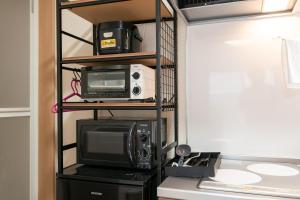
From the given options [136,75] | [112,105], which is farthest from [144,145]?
[136,75]

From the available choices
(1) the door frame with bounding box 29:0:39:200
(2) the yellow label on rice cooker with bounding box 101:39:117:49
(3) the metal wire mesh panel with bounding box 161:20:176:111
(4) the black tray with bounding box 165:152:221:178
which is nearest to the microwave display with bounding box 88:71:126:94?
(2) the yellow label on rice cooker with bounding box 101:39:117:49

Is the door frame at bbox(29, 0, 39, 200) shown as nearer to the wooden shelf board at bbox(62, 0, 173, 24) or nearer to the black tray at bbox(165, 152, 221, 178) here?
the wooden shelf board at bbox(62, 0, 173, 24)

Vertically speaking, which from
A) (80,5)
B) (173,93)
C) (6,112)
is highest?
(80,5)

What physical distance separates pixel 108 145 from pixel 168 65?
705 millimetres

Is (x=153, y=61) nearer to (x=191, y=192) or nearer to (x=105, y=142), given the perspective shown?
(x=105, y=142)

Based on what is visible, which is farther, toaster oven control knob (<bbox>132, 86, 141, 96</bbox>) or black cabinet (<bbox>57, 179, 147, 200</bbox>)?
toaster oven control knob (<bbox>132, 86, 141, 96</bbox>)

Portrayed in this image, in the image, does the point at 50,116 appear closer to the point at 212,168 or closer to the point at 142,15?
the point at 142,15

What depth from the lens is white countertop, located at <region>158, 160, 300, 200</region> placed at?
111cm

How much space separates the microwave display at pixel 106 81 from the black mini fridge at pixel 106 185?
1.51ft

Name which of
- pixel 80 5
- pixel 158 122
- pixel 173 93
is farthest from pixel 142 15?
pixel 158 122

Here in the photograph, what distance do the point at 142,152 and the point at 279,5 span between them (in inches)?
45.9

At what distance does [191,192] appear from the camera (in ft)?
3.89

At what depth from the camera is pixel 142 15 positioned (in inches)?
70.3

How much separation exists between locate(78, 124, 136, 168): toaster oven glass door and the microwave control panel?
28mm
